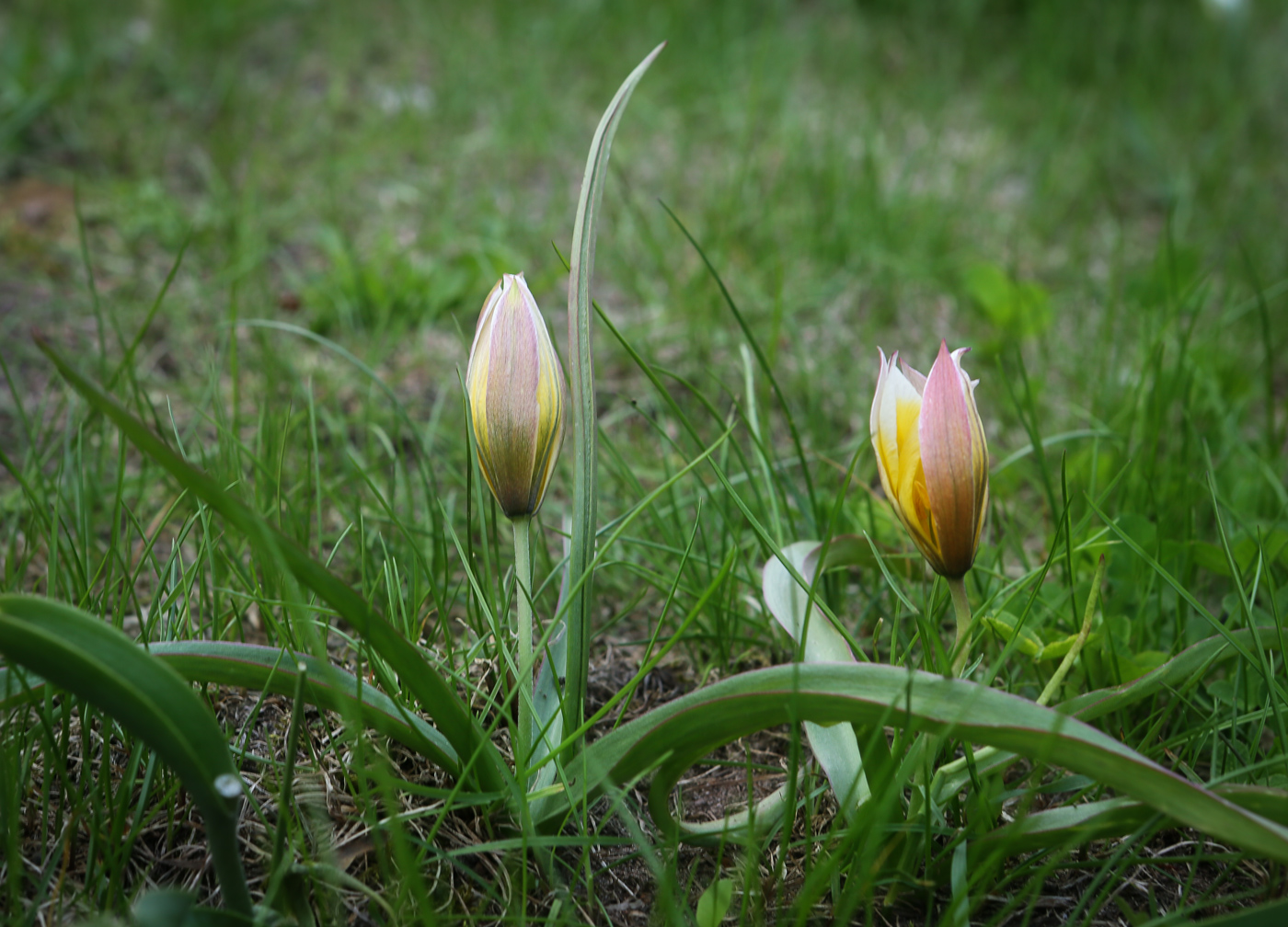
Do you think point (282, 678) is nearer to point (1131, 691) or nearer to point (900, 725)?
point (900, 725)

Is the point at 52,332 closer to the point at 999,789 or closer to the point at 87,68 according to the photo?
the point at 87,68

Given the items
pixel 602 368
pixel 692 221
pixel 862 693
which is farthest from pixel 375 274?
pixel 862 693

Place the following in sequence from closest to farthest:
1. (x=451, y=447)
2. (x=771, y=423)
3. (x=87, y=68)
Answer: (x=451, y=447)
(x=771, y=423)
(x=87, y=68)

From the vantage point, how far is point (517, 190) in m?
2.61

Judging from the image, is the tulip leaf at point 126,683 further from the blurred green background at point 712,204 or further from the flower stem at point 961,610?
the blurred green background at point 712,204

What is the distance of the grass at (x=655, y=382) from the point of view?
791 millimetres

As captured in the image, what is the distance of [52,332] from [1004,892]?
2.02 m

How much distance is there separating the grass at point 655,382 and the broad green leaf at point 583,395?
91 millimetres

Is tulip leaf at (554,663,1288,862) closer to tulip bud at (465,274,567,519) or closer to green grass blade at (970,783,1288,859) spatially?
green grass blade at (970,783,1288,859)

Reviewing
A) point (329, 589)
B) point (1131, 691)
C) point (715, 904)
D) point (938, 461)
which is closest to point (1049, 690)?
point (1131, 691)

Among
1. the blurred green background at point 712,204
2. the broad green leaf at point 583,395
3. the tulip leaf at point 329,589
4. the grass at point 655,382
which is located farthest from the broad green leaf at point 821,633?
the blurred green background at point 712,204

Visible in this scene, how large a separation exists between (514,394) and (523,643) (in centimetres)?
22

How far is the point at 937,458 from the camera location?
714 mm

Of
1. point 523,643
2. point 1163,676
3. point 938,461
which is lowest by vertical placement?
point 1163,676
